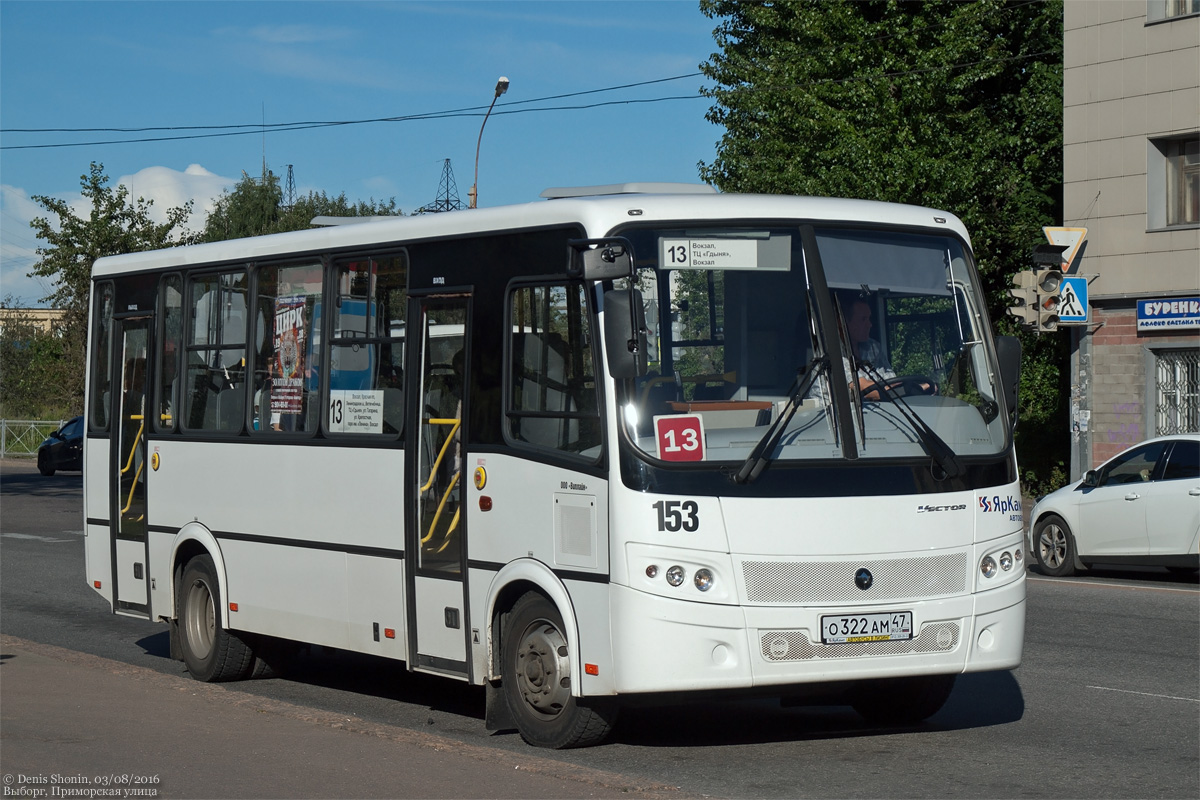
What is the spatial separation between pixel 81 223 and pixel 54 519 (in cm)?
2574

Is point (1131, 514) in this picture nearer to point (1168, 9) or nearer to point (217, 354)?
point (217, 354)

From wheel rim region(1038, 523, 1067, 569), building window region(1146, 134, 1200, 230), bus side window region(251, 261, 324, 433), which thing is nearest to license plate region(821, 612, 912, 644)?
bus side window region(251, 261, 324, 433)

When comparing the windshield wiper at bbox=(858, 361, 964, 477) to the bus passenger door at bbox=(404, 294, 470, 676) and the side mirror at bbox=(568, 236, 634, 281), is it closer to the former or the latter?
the side mirror at bbox=(568, 236, 634, 281)

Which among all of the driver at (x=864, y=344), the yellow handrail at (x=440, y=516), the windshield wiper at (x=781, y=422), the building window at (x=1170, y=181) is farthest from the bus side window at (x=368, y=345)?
the building window at (x=1170, y=181)

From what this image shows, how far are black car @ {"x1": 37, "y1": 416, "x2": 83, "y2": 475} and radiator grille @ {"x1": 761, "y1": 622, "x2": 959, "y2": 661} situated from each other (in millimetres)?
38146

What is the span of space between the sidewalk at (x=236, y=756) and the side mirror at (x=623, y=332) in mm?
1905

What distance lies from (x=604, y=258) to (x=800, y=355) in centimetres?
111

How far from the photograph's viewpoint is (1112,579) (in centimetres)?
1747

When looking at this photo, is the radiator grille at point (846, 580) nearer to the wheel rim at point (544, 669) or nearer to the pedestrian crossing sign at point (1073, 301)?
the wheel rim at point (544, 669)

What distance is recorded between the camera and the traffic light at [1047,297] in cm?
2178

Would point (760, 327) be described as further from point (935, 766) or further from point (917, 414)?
point (935, 766)

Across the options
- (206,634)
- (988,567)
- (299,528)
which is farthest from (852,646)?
(206,634)

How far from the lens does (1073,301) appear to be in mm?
23219

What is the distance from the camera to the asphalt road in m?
7.52
